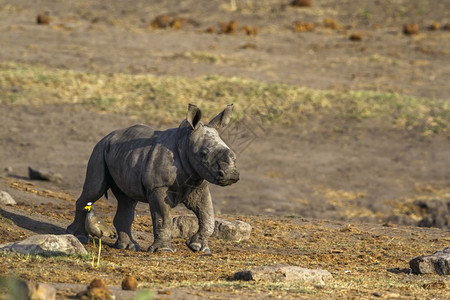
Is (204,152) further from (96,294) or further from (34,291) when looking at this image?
(34,291)

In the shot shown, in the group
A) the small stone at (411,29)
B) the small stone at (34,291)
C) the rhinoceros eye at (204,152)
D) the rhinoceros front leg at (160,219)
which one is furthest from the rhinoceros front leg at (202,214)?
the small stone at (411,29)

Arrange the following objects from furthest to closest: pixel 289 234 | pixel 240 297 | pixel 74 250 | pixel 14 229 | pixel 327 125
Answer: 1. pixel 327 125
2. pixel 289 234
3. pixel 14 229
4. pixel 74 250
5. pixel 240 297

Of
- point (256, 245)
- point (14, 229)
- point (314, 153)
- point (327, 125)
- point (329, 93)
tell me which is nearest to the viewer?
point (14, 229)

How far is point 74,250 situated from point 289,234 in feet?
14.0

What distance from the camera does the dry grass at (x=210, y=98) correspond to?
23.3 meters

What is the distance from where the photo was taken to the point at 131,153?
10.7 m

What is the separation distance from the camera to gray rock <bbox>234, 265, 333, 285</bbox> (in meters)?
8.46

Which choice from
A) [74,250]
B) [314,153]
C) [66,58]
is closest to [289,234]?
[74,250]

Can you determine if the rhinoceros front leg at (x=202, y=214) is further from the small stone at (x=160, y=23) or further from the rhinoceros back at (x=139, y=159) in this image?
the small stone at (x=160, y=23)

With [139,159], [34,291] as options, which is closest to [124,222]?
[139,159]

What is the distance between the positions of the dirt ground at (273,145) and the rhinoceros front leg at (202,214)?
0.16m

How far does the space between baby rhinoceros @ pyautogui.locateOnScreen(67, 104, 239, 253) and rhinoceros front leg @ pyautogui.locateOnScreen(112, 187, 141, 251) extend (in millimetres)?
12

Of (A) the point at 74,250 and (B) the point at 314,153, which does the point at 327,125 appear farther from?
(A) the point at 74,250

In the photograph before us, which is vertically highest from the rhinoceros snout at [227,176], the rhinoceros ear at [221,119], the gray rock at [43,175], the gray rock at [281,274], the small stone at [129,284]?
the rhinoceros ear at [221,119]
